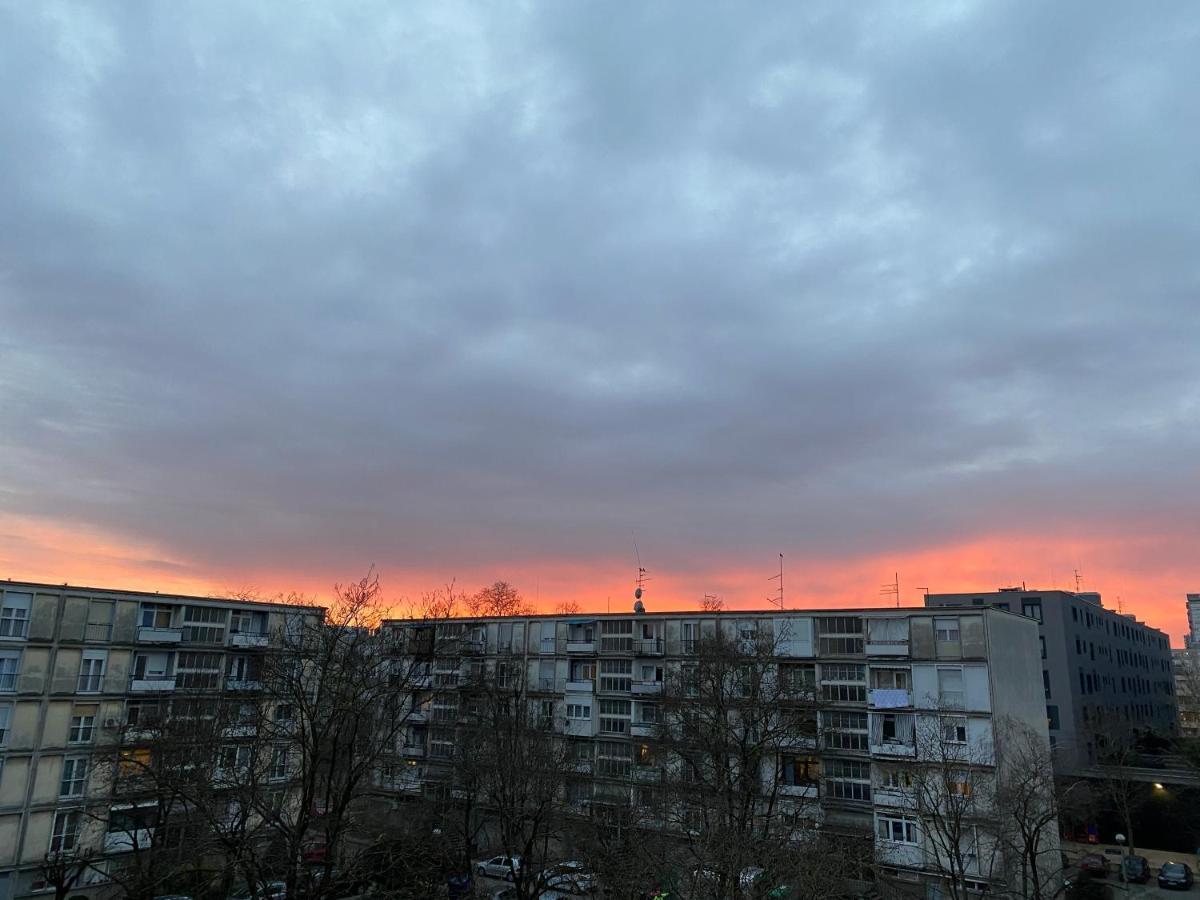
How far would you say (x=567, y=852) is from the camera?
63.5 metres

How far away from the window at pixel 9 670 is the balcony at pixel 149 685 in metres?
7.70

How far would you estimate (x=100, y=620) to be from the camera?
58.3m

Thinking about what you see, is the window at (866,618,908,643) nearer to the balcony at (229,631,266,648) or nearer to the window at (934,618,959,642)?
the window at (934,618,959,642)

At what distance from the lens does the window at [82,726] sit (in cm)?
5547

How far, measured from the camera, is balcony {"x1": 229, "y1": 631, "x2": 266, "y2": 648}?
65.2 meters

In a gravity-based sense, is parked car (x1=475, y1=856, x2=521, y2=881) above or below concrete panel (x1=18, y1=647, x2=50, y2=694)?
below

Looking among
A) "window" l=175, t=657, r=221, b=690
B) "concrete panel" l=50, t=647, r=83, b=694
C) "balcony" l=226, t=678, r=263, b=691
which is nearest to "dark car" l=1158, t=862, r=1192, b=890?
"balcony" l=226, t=678, r=263, b=691

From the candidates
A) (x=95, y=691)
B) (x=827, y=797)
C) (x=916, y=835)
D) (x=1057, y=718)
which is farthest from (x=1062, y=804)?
(x=95, y=691)

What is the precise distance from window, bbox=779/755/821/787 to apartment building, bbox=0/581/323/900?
122ft

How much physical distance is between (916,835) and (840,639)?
14316 mm

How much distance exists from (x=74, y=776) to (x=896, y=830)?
57.3 m

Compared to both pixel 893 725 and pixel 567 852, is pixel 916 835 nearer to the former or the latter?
pixel 893 725

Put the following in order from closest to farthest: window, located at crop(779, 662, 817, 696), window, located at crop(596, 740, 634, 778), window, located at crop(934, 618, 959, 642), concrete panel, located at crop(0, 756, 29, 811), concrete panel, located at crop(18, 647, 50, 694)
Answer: concrete panel, located at crop(0, 756, 29, 811), concrete panel, located at crop(18, 647, 50, 694), window, located at crop(779, 662, 817, 696), window, located at crop(934, 618, 959, 642), window, located at crop(596, 740, 634, 778)

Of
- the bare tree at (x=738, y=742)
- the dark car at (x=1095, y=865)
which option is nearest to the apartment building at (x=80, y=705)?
the bare tree at (x=738, y=742)
